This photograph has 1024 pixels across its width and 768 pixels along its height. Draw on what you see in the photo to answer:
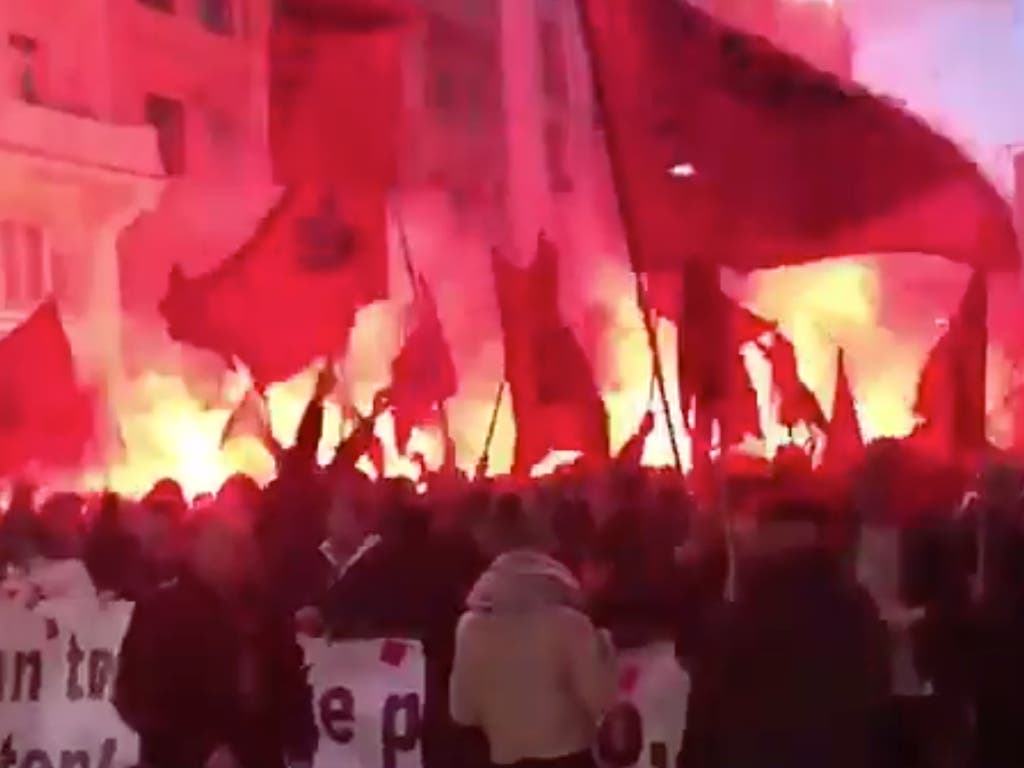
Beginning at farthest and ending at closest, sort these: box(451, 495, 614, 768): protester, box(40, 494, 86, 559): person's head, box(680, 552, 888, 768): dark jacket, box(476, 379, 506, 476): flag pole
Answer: box(40, 494, 86, 559): person's head, box(476, 379, 506, 476): flag pole, box(451, 495, 614, 768): protester, box(680, 552, 888, 768): dark jacket

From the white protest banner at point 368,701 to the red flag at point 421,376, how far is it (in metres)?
0.23

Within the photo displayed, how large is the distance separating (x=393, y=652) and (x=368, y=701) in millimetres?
60

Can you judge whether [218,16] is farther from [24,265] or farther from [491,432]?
[491,432]

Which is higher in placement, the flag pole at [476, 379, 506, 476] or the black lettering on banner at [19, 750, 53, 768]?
the flag pole at [476, 379, 506, 476]

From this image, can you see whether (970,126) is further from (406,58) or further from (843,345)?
(406,58)

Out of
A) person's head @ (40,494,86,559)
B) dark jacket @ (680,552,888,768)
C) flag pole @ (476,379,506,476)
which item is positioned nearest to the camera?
dark jacket @ (680,552,888,768)

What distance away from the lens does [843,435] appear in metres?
1.78

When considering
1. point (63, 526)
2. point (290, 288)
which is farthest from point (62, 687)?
point (290, 288)

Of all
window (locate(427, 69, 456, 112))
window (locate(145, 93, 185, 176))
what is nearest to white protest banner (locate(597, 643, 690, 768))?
window (locate(427, 69, 456, 112))

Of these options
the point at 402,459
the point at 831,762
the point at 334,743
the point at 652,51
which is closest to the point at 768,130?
the point at 652,51

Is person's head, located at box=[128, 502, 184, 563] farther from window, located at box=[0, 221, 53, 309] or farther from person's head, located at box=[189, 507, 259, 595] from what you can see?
window, located at box=[0, 221, 53, 309]

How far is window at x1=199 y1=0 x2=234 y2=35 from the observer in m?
2.04

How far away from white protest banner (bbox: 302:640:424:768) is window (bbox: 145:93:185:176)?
0.57m

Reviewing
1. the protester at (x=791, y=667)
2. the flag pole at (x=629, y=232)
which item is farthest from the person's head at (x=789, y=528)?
the flag pole at (x=629, y=232)
